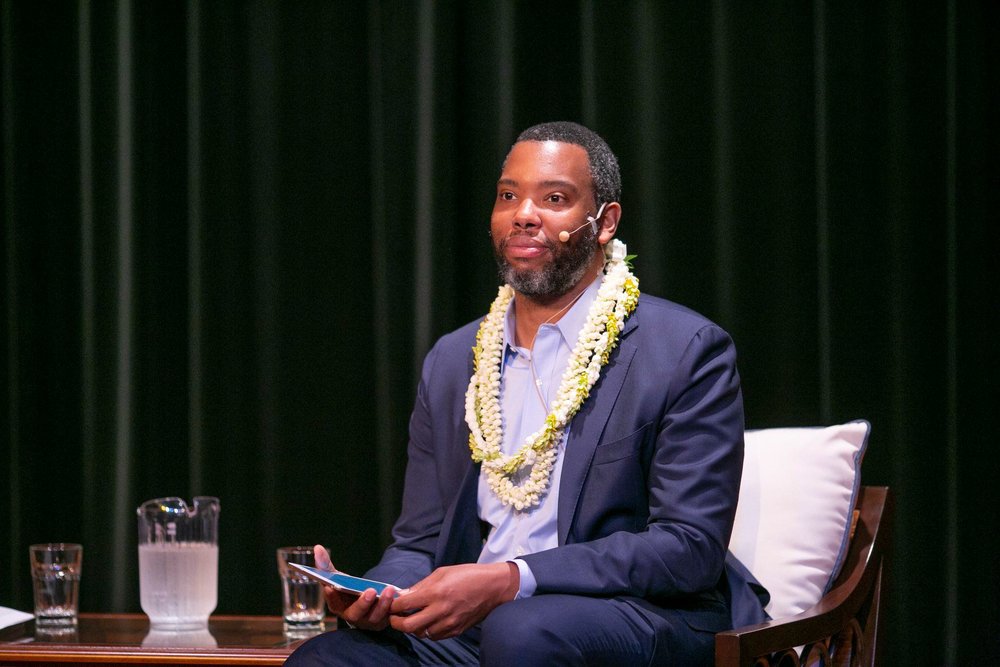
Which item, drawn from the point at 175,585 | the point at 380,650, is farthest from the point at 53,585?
the point at 380,650

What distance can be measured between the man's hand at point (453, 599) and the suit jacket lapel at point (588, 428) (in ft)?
0.72

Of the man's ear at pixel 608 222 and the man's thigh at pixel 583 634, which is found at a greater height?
the man's ear at pixel 608 222

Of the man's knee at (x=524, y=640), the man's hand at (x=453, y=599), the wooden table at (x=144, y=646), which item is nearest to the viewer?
the man's knee at (x=524, y=640)

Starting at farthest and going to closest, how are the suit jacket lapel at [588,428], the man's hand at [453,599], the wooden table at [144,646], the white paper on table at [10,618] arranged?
the white paper on table at [10,618], the wooden table at [144,646], the suit jacket lapel at [588,428], the man's hand at [453,599]

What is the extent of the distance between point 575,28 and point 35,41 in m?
1.52

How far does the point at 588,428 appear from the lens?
227 cm

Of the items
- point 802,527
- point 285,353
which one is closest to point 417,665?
point 802,527

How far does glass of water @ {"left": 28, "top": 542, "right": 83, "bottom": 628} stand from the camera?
9.36 ft

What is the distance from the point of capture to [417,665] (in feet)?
7.11

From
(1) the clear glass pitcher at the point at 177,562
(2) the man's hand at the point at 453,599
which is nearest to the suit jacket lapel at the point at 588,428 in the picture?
(2) the man's hand at the point at 453,599

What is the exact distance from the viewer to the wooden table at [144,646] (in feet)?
8.37

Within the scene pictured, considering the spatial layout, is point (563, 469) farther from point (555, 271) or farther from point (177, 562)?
point (177, 562)

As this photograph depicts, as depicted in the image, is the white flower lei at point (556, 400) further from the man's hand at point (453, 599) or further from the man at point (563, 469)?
the man's hand at point (453, 599)

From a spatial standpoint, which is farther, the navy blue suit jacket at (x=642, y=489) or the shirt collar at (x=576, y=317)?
the shirt collar at (x=576, y=317)
